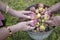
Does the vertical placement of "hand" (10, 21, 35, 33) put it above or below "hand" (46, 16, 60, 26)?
below

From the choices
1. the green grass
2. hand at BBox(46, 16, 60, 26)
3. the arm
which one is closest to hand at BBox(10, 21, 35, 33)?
the arm

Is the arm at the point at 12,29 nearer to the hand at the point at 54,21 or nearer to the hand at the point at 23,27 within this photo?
the hand at the point at 23,27

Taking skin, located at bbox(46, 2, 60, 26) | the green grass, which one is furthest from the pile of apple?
the green grass

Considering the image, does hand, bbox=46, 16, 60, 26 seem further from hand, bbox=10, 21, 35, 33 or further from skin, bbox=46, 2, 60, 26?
hand, bbox=10, 21, 35, 33

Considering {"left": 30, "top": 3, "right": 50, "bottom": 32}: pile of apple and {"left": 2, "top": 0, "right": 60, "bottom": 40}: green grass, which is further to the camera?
{"left": 2, "top": 0, "right": 60, "bottom": 40}: green grass

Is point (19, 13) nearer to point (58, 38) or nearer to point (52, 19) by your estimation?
point (52, 19)

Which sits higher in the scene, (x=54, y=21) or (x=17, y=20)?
(x=54, y=21)

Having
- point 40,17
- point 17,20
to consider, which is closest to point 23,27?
point 40,17

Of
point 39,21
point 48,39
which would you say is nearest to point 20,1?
point 48,39

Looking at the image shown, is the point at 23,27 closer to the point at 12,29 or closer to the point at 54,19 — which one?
the point at 12,29

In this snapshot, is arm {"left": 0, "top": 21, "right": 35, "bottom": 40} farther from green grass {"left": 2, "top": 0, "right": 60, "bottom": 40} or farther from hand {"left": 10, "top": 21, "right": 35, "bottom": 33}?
green grass {"left": 2, "top": 0, "right": 60, "bottom": 40}
